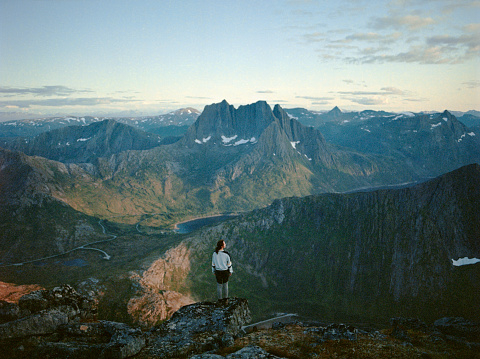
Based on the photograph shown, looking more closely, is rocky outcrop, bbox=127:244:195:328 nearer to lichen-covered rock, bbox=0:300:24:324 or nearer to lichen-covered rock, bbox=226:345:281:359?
lichen-covered rock, bbox=0:300:24:324

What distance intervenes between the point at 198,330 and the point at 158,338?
3609 millimetres

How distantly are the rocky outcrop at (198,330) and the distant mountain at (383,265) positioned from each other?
136 meters

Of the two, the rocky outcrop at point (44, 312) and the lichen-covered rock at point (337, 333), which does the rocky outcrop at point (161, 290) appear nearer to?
the rocky outcrop at point (44, 312)

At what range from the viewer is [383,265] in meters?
173

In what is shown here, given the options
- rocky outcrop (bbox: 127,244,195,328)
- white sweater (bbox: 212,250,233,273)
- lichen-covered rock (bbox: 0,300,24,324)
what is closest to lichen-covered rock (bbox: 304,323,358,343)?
white sweater (bbox: 212,250,233,273)

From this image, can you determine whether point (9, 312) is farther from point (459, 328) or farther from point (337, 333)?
point (459, 328)

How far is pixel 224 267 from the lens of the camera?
31.6 m

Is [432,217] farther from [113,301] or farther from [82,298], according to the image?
[82,298]

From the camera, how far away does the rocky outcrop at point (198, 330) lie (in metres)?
25.4

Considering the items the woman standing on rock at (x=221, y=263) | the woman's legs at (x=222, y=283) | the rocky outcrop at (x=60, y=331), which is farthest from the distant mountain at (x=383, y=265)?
the rocky outcrop at (x=60, y=331)

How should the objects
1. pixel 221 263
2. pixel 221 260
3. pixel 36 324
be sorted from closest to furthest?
pixel 36 324, pixel 221 260, pixel 221 263

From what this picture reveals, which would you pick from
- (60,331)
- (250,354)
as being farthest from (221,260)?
(60,331)

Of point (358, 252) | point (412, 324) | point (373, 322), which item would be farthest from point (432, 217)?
point (412, 324)

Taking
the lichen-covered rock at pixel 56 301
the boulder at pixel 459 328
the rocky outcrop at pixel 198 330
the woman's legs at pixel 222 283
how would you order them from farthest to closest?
the boulder at pixel 459 328, the lichen-covered rock at pixel 56 301, the woman's legs at pixel 222 283, the rocky outcrop at pixel 198 330
